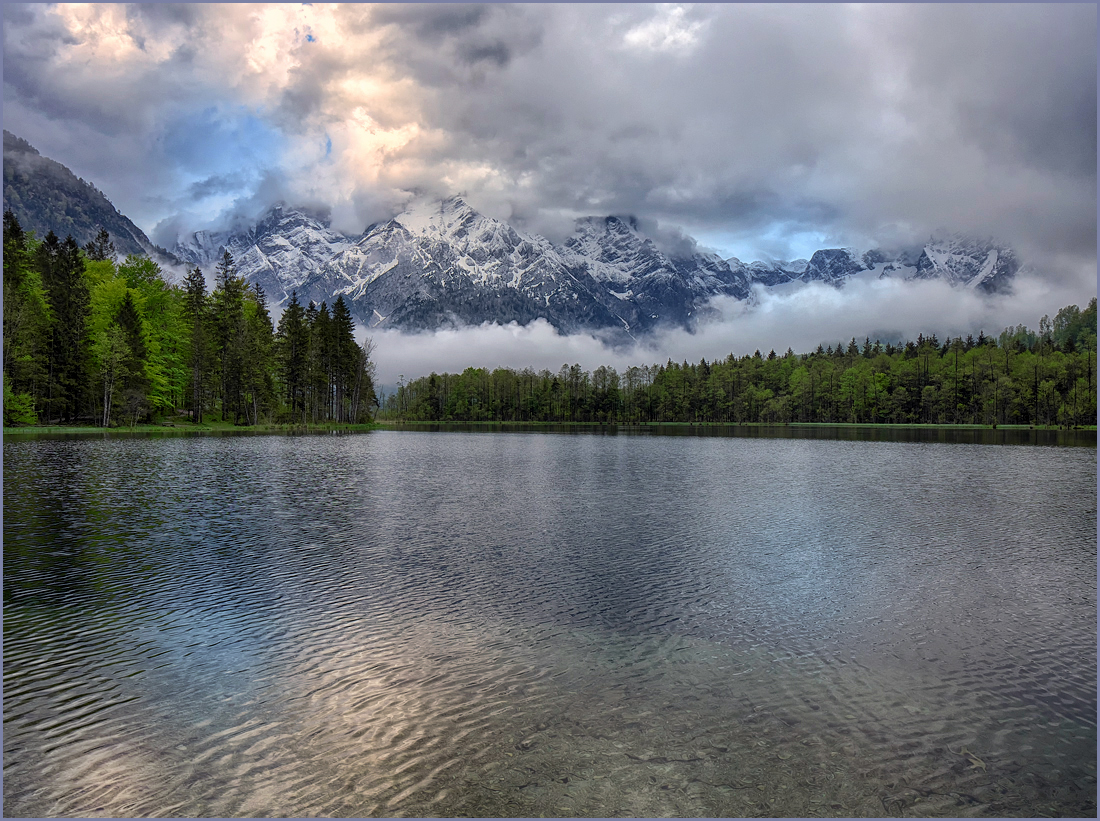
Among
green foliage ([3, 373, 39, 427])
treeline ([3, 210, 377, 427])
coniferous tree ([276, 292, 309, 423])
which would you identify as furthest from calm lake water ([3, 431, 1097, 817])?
coniferous tree ([276, 292, 309, 423])

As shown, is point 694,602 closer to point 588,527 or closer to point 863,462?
point 588,527

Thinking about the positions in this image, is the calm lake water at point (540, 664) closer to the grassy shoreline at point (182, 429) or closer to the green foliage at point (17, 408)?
the green foliage at point (17, 408)

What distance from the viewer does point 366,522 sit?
2691 cm

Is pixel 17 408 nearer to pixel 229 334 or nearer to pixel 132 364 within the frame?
pixel 132 364

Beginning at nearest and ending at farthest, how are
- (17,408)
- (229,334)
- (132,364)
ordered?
(17,408) < (132,364) < (229,334)

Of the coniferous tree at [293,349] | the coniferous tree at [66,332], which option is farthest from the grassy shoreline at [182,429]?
the coniferous tree at [293,349]

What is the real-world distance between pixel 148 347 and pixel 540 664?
94.8m

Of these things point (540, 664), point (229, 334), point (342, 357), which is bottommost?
point (540, 664)

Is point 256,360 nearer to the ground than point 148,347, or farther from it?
nearer to the ground

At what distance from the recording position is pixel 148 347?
286 feet

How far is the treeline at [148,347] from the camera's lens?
73438mm

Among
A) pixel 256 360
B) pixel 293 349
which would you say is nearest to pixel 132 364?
pixel 256 360

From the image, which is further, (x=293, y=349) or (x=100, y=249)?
(x=100, y=249)

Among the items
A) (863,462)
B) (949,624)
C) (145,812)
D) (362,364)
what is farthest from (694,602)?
(362,364)
